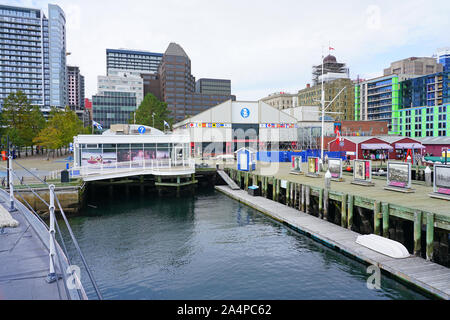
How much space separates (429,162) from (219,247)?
42.2 metres

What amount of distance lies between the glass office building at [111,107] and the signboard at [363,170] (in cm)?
12579

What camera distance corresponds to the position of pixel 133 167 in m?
39.0

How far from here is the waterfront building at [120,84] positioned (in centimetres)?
15025

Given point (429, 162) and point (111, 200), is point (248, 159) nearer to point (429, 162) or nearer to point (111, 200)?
point (111, 200)

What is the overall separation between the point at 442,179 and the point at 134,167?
30607mm

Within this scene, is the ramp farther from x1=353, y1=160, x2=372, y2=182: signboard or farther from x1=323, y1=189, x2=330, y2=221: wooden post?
x1=323, y1=189, x2=330, y2=221: wooden post

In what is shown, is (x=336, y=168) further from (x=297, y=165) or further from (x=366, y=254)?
(x=366, y=254)

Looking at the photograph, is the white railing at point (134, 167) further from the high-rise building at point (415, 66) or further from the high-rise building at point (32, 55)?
the high-rise building at point (415, 66)

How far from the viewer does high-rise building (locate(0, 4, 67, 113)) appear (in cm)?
16638

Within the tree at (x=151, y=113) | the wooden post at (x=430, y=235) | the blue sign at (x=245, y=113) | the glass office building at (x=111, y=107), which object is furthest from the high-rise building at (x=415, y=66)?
the wooden post at (x=430, y=235)

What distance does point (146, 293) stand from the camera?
540 inches

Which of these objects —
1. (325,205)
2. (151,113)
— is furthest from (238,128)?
(325,205)

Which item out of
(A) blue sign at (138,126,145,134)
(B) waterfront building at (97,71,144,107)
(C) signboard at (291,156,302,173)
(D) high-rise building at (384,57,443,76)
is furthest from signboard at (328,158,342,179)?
(D) high-rise building at (384,57,443,76)
